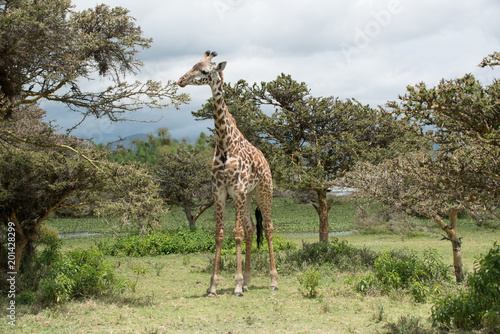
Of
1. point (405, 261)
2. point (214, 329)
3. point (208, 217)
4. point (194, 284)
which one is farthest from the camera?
Result: point (208, 217)

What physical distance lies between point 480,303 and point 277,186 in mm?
8605

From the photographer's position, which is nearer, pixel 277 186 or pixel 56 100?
pixel 56 100

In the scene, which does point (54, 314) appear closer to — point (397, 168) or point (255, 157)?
point (255, 157)

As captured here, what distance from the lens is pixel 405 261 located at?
851cm

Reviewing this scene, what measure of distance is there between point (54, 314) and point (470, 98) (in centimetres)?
645

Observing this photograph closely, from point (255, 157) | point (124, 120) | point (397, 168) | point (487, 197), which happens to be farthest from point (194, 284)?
point (487, 197)

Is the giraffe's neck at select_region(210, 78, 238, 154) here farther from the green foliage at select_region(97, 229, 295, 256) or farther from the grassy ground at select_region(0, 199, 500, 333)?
the green foliage at select_region(97, 229, 295, 256)

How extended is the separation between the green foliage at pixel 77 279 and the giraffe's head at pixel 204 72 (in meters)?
3.55

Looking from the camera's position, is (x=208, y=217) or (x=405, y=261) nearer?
(x=405, y=261)

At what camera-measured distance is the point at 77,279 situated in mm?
7449

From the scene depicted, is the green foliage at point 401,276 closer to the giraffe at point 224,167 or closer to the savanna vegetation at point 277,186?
the savanna vegetation at point 277,186

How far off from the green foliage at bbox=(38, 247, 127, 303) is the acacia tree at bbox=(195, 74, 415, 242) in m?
5.78

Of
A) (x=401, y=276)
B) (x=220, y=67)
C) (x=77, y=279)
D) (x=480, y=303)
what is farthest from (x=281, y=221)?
(x=480, y=303)

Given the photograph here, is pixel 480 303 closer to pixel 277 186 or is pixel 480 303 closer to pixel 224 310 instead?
pixel 224 310
